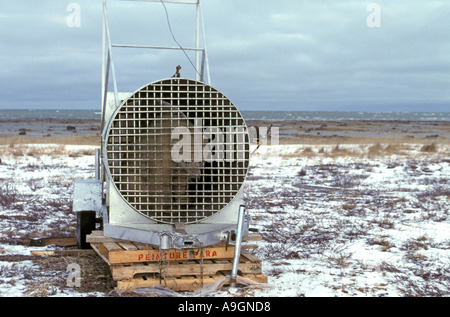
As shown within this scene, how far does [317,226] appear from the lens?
7.81 m

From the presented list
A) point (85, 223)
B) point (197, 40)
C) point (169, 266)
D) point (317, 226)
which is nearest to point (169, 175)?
point (169, 266)

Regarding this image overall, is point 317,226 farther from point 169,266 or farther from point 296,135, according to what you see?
point 296,135

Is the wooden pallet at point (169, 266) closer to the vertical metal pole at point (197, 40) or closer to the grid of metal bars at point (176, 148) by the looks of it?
the grid of metal bars at point (176, 148)

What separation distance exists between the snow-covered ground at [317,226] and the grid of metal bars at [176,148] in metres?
0.86

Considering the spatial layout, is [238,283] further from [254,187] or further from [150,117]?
[254,187]

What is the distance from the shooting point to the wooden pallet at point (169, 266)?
4.87 metres

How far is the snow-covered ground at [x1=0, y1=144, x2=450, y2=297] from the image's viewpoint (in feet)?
17.0

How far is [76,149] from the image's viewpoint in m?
20.4

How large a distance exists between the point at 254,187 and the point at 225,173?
6.73 m

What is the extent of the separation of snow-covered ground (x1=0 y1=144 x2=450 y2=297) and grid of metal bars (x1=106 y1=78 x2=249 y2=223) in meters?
0.86

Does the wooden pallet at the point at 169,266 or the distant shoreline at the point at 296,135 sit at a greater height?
the distant shoreline at the point at 296,135

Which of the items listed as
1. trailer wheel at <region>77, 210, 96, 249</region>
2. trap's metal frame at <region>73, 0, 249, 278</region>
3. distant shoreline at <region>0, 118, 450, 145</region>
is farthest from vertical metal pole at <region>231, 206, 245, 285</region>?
distant shoreline at <region>0, 118, 450, 145</region>

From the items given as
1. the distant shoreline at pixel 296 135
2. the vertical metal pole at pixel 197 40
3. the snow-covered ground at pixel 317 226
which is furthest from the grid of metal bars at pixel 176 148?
the distant shoreline at pixel 296 135

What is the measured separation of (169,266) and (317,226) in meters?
3.36
